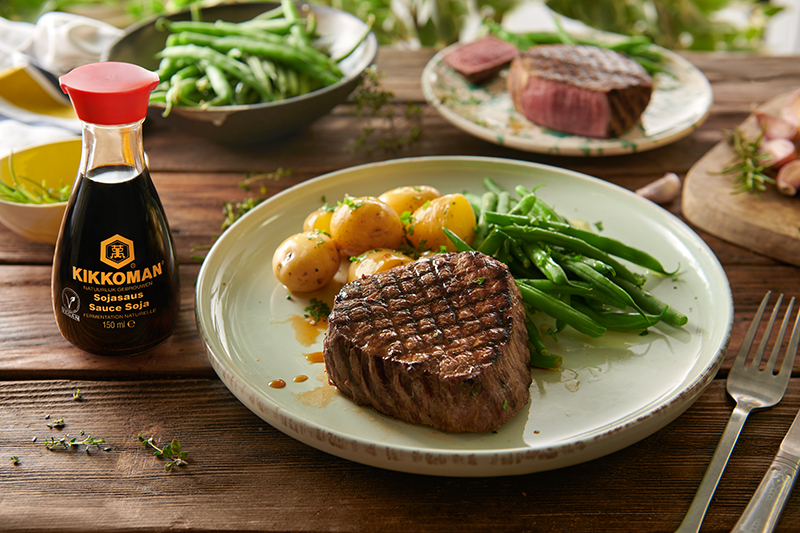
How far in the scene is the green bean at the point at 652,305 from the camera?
6.15 ft

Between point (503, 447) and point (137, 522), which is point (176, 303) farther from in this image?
point (503, 447)

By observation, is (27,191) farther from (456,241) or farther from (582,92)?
(582,92)

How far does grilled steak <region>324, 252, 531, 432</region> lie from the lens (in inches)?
58.1

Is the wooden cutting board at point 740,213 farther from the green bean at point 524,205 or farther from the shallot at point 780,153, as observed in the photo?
the green bean at point 524,205

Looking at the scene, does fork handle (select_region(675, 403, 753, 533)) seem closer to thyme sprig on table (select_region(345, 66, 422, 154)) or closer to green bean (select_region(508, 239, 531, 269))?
green bean (select_region(508, 239, 531, 269))

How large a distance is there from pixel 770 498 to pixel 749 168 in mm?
1745

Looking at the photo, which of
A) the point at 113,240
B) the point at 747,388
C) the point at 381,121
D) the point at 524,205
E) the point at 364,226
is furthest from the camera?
the point at 381,121

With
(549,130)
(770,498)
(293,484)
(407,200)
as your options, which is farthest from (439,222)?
(549,130)

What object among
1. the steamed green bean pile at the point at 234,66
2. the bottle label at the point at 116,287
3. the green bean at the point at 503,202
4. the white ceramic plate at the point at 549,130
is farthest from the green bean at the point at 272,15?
the bottle label at the point at 116,287

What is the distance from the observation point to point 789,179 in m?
2.66

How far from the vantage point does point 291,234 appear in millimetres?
2289


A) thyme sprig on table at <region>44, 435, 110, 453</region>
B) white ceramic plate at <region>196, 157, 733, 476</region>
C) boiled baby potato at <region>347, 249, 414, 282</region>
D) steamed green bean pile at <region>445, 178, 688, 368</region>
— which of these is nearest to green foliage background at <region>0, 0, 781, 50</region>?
white ceramic plate at <region>196, 157, 733, 476</region>

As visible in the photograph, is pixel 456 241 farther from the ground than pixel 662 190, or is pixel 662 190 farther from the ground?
pixel 456 241

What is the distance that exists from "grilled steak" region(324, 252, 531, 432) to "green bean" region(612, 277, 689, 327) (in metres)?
0.49
